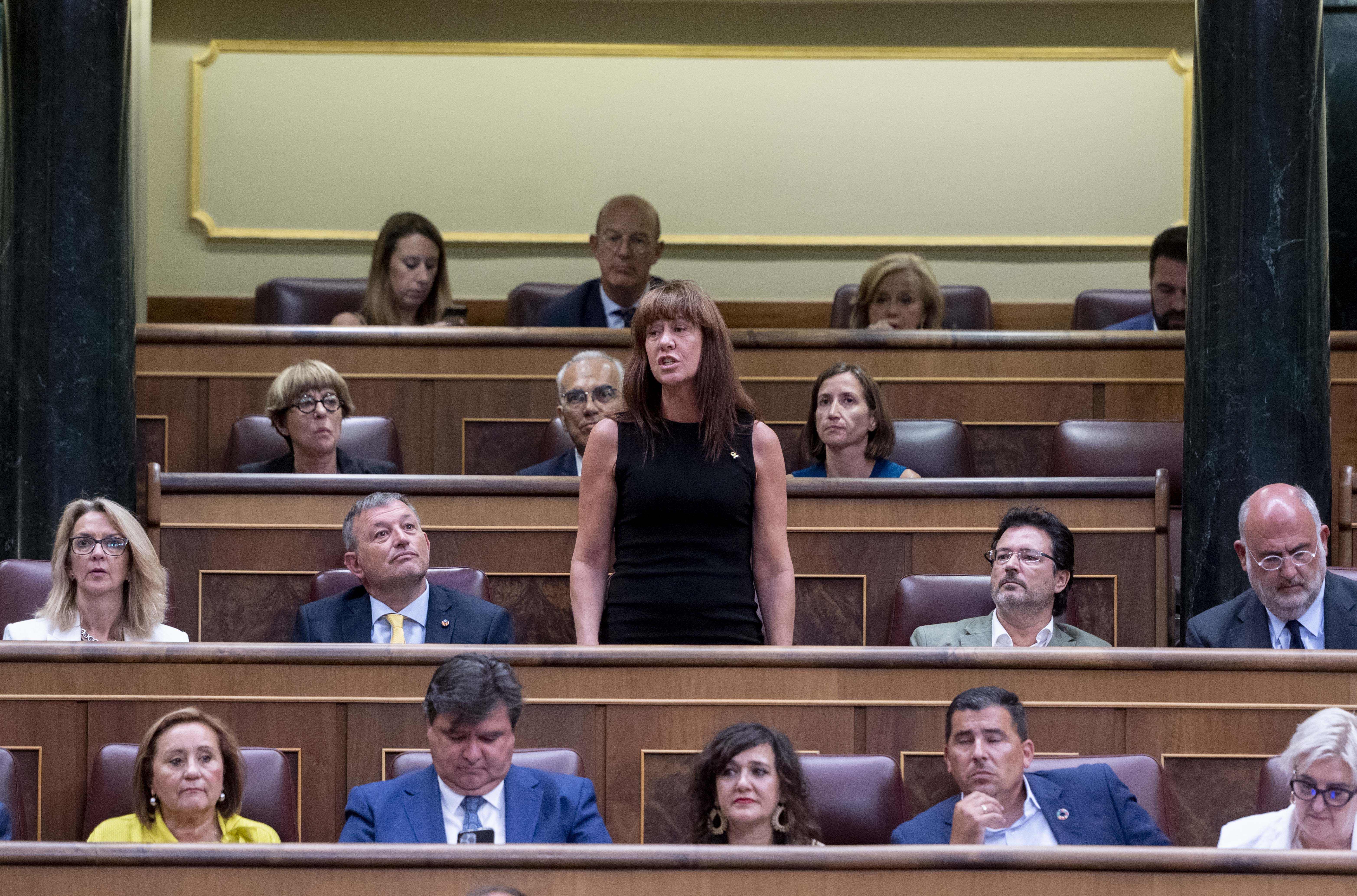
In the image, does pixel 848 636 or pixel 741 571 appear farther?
pixel 848 636

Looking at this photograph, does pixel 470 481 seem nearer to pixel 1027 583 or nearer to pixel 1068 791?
pixel 1027 583

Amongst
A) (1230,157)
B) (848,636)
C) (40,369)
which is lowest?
(848,636)

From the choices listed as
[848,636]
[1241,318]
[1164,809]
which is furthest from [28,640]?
[1241,318]

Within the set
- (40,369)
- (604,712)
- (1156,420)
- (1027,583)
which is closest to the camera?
(604,712)

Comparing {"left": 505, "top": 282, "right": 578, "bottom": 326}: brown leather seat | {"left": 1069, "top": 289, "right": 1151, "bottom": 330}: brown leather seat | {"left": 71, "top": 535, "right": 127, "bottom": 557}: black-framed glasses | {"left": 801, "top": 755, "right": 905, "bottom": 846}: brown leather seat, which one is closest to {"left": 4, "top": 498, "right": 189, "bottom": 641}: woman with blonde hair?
{"left": 71, "top": 535, "right": 127, "bottom": 557}: black-framed glasses

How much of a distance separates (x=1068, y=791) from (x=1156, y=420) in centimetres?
183

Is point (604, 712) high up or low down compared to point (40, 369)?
down

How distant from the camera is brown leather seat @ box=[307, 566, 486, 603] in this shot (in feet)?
10.2

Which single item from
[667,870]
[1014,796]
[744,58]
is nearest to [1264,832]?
[1014,796]

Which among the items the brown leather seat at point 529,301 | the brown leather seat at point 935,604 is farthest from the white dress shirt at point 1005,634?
the brown leather seat at point 529,301

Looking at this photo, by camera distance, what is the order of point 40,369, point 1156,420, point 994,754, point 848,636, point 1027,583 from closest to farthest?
point 994,754 < point 1027,583 < point 848,636 < point 40,369 < point 1156,420

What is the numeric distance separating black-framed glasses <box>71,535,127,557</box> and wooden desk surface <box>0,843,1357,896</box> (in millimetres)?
968

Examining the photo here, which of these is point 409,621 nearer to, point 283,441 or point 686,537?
point 686,537

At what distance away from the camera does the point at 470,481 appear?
11.0 feet
